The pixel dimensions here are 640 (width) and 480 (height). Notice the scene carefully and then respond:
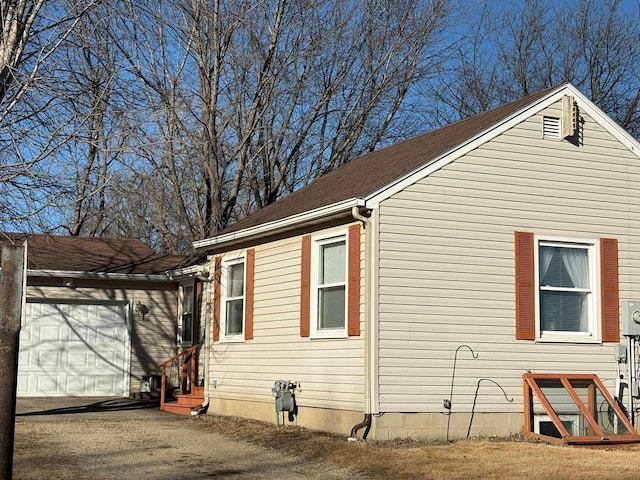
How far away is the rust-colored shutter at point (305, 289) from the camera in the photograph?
13641mm

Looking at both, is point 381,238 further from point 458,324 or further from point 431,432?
point 431,432

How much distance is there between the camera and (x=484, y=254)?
13.1m

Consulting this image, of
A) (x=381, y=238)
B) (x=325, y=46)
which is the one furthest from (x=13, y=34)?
(x=325, y=46)

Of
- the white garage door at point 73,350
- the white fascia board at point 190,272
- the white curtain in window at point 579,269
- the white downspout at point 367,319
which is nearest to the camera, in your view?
the white downspout at point 367,319

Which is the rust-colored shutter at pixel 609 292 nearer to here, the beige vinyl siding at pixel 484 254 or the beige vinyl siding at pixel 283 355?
the beige vinyl siding at pixel 484 254

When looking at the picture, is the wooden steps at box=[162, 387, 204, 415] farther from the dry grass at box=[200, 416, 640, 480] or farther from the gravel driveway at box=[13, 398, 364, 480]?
the dry grass at box=[200, 416, 640, 480]

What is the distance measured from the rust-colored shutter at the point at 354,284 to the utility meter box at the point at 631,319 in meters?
4.21

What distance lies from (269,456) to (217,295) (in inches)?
222

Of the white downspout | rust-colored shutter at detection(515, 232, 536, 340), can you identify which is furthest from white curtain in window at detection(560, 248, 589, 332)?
the white downspout

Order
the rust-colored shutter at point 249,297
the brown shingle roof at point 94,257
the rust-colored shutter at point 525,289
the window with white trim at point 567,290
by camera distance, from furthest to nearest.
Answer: the brown shingle roof at point 94,257
the rust-colored shutter at point 249,297
the window with white trim at point 567,290
the rust-colored shutter at point 525,289

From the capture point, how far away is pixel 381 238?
12.4 m

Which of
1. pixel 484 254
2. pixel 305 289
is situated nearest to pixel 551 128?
pixel 484 254

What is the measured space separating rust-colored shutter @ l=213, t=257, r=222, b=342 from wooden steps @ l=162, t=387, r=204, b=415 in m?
1.30

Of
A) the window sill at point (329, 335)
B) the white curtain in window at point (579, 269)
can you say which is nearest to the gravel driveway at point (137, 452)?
the window sill at point (329, 335)
